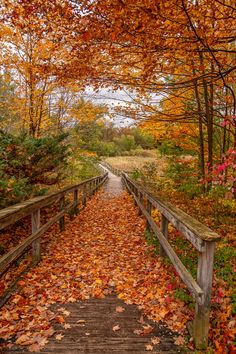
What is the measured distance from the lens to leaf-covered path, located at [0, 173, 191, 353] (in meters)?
3.06

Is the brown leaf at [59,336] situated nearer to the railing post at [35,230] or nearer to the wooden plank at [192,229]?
the wooden plank at [192,229]

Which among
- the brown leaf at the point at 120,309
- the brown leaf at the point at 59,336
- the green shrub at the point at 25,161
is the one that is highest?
the green shrub at the point at 25,161

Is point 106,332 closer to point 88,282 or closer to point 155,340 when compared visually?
point 155,340

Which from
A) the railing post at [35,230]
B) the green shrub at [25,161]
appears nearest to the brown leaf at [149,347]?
the railing post at [35,230]

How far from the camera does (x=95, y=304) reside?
389 centimetres

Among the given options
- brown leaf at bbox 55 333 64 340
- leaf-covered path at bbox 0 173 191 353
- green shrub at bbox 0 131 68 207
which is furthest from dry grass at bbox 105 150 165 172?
brown leaf at bbox 55 333 64 340

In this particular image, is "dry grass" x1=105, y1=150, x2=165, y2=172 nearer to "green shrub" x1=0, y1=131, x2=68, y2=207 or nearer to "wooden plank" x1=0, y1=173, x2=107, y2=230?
"green shrub" x1=0, y1=131, x2=68, y2=207

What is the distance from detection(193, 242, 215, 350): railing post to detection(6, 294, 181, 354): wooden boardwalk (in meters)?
0.28

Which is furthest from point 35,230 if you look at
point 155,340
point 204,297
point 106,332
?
point 204,297

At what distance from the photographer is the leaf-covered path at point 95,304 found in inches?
121

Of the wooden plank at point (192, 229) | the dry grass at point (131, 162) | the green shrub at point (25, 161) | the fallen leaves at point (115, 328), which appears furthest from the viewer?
the dry grass at point (131, 162)

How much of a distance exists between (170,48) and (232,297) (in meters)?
4.32

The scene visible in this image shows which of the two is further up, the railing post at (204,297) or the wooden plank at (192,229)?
the wooden plank at (192,229)

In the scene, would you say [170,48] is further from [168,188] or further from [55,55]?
[168,188]
